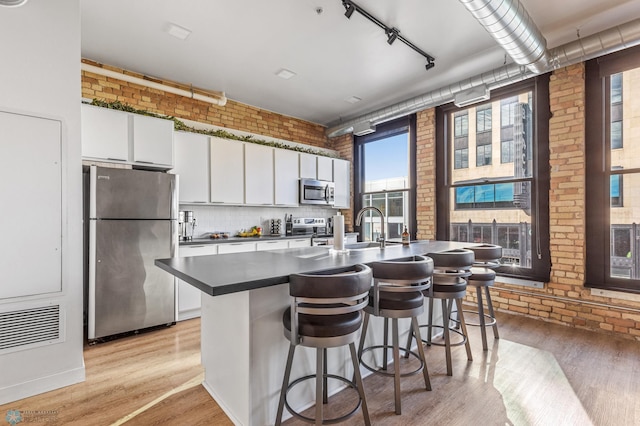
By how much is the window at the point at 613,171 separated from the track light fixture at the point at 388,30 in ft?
5.69

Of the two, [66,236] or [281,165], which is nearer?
[66,236]

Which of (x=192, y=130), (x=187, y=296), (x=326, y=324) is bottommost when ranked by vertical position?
(x=187, y=296)

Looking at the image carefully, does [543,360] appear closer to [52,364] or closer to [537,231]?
[537,231]

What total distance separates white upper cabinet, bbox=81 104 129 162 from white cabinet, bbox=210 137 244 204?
1134mm

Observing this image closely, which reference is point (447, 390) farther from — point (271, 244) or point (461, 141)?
point (461, 141)

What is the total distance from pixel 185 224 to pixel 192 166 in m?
0.82

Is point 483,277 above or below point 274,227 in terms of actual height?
below

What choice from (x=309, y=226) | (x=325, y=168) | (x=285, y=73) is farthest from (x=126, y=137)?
(x=325, y=168)

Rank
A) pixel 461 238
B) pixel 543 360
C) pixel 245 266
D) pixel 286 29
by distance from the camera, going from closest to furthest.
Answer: pixel 245 266
pixel 543 360
pixel 286 29
pixel 461 238

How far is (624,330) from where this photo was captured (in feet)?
10.6

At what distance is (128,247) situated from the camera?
130 inches

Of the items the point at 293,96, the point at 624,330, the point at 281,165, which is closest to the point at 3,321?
the point at 281,165

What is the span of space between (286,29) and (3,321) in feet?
11.1

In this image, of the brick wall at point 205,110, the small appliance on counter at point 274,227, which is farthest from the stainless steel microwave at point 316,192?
the brick wall at point 205,110
